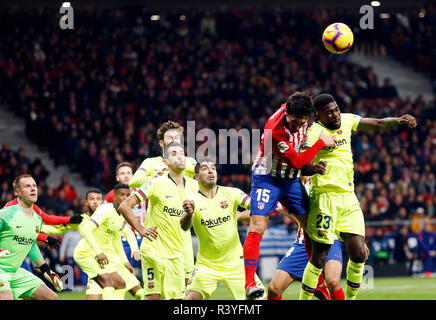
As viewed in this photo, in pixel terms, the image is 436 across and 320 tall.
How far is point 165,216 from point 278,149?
1.91 meters

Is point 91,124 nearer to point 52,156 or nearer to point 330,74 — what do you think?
point 52,156

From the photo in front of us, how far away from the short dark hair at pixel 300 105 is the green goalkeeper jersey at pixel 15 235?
3888mm

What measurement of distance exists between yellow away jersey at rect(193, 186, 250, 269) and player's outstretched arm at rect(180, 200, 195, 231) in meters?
0.47

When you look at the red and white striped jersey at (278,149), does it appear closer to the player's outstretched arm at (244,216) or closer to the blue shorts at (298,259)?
the player's outstretched arm at (244,216)

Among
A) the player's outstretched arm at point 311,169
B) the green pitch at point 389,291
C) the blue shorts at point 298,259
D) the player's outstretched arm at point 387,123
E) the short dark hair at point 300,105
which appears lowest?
the green pitch at point 389,291

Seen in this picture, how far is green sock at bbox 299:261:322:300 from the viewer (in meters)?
8.01

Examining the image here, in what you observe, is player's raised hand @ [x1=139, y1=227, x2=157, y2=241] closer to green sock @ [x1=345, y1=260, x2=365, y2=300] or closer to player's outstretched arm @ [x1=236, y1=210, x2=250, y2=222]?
player's outstretched arm @ [x1=236, y1=210, x2=250, y2=222]

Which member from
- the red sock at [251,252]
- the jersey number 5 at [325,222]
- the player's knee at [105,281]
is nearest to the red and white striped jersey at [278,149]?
the jersey number 5 at [325,222]

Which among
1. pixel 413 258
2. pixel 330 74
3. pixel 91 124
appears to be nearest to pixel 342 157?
pixel 413 258

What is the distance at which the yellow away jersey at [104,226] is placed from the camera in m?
10.5

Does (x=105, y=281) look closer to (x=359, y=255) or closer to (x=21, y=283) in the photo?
(x=21, y=283)

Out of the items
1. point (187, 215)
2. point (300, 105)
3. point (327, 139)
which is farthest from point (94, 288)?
point (300, 105)
